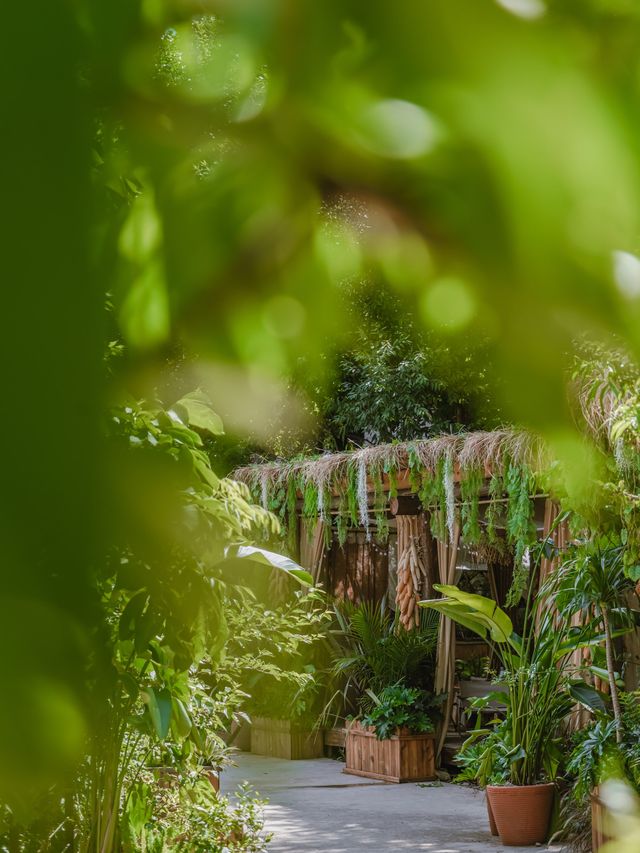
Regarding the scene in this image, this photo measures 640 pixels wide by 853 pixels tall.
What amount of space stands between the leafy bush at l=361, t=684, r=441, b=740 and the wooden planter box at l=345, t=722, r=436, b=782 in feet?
0.21

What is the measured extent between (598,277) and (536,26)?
0.22 ft

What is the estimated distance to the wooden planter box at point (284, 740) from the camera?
862cm

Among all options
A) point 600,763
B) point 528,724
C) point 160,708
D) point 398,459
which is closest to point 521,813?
point 528,724

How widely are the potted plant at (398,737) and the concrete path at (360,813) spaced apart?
0.45 ft

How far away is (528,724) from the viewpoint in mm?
5594

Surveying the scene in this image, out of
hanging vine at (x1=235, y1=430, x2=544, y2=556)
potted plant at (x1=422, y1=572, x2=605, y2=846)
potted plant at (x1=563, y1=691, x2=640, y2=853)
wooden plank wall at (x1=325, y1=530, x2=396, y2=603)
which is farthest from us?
wooden plank wall at (x1=325, y1=530, x2=396, y2=603)

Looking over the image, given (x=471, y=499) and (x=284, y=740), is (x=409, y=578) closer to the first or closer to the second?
(x=471, y=499)

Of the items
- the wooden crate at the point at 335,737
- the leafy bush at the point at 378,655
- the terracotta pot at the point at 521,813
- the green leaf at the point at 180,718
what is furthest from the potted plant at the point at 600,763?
the wooden crate at the point at 335,737

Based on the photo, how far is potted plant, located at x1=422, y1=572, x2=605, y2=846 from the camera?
5.46 m

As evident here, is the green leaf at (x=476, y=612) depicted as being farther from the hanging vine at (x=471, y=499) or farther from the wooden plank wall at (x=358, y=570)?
the wooden plank wall at (x=358, y=570)

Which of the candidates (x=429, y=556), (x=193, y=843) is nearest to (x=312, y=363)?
(x=193, y=843)

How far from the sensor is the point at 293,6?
215 mm

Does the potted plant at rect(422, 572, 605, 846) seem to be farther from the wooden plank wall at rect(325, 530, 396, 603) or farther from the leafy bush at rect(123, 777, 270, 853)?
the wooden plank wall at rect(325, 530, 396, 603)

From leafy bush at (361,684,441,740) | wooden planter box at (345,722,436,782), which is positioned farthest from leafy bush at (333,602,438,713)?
wooden planter box at (345,722,436,782)
